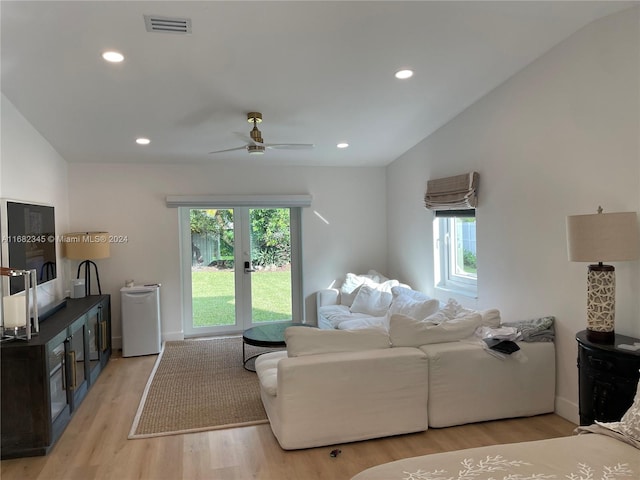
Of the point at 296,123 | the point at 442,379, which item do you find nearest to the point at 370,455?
the point at 442,379

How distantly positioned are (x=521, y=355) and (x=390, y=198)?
11.4 feet

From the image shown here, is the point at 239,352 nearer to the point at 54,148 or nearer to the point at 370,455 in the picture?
the point at 370,455

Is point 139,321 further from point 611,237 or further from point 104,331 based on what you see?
point 611,237

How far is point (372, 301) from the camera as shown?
17.5 feet

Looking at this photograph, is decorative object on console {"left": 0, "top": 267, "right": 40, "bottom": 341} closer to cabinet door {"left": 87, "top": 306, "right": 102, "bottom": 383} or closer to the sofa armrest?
cabinet door {"left": 87, "top": 306, "right": 102, "bottom": 383}

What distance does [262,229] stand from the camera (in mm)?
6230

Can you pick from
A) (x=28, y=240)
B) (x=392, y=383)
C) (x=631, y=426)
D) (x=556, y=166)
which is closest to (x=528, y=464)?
(x=631, y=426)

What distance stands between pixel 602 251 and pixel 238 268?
4572 millimetres

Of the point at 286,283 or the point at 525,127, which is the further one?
the point at 286,283

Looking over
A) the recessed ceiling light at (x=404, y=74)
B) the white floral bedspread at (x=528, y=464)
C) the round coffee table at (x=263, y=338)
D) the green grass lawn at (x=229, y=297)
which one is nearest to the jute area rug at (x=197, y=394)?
the round coffee table at (x=263, y=338)

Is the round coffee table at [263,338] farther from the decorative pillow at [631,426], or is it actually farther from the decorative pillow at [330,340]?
the decorative pillow at [631,426]

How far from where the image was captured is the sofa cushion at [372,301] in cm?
525

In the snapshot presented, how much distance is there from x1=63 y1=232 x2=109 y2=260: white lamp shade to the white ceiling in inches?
39.3

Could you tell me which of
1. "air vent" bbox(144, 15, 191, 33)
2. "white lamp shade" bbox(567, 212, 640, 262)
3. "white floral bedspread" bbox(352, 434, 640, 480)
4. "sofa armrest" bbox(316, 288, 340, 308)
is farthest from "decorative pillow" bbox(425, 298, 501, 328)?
"air vent" bbox(144, 15, 191, 33)
